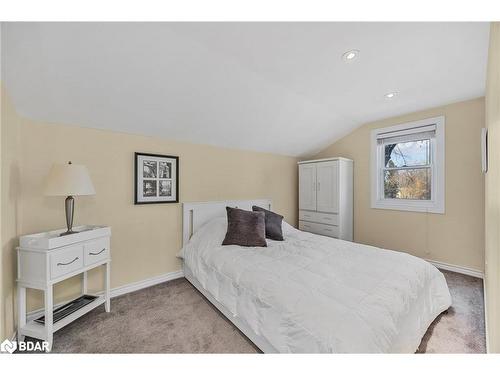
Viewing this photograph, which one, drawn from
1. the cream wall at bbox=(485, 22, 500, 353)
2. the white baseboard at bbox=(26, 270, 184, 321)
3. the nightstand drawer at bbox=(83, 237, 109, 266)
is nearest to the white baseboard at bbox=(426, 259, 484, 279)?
the cream wall at bbox=(485, 22, 500, 353)

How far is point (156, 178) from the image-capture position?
2521mm

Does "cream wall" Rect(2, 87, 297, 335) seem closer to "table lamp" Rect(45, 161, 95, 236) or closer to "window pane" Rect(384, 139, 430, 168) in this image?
"table lamp" Rect(45, 161, 95, 236)

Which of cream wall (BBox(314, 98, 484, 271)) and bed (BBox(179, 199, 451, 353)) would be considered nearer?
bed (BBox(179, 199, 451, 353))

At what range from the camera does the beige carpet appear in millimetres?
1520

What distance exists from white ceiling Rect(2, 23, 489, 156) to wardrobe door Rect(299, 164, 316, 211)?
1.30 metres

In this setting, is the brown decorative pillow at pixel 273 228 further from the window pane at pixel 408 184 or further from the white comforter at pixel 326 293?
the window pane at pixel 408 184

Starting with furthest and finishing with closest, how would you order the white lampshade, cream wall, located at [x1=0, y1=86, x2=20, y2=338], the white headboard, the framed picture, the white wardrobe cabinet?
the white wardrobe cabinet < the white headboard < the framed picture < the white lampshade < cream wall, located at [x1=0, y1=86, x2=20, y2=338]

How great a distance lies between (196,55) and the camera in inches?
66.8

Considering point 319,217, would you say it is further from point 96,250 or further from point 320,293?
point 96,250

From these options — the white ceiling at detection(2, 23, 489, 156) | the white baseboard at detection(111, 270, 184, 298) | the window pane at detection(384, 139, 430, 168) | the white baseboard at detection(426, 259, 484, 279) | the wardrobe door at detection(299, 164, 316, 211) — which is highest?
the white ceiling at detection(2, 23, 489, 156)

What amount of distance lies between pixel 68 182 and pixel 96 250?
62 centimetres

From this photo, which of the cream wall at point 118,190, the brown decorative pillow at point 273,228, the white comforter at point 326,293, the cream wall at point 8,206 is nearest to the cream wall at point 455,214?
the white comforter at point 326,293
